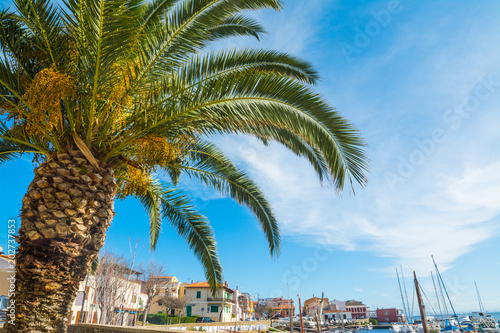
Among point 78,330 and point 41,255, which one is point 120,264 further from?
point 41,255

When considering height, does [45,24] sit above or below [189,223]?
above

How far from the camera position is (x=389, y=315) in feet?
350

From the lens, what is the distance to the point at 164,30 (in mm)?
5547

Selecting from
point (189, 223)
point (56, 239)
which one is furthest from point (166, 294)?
point (56, 239)

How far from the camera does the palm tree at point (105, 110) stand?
4.56 metres

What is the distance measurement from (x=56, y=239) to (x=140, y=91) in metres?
2.66

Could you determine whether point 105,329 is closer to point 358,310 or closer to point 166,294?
point 166,294

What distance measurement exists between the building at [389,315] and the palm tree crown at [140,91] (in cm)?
11906

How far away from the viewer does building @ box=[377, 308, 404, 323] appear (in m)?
104

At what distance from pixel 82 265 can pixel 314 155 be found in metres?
5.15

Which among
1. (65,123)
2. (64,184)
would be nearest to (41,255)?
(64,184)

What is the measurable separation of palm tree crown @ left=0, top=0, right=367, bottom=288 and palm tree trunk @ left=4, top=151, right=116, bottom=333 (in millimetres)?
444

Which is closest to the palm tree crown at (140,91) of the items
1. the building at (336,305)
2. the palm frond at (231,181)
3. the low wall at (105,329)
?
the palm frond at (231,181)

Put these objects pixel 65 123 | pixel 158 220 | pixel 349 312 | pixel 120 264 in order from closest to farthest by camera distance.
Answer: pixel 65 123
pixel 158 220
pixel 120 264
pixel 349 312
